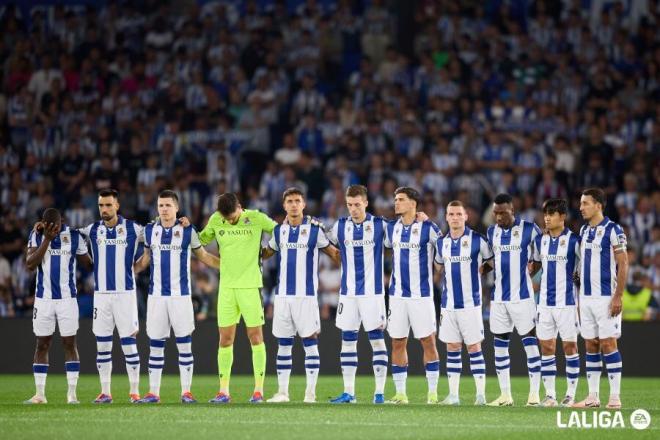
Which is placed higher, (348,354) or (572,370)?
(348,354)

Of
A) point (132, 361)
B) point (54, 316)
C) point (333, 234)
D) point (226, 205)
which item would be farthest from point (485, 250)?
point (54, 316)

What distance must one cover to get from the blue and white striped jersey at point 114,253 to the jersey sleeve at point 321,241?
2.04m

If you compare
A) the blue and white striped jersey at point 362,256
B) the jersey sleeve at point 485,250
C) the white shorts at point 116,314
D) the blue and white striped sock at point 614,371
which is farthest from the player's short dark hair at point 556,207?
the white shorts at point 116,314

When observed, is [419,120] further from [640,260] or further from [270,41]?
[640,260]

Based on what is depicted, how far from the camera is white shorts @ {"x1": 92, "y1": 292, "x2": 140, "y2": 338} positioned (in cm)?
1447

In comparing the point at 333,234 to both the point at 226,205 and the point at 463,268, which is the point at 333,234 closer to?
the point at 226,205

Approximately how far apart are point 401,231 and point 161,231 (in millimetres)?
2734

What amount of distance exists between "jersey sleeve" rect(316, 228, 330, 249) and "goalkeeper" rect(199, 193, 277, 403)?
0.59m

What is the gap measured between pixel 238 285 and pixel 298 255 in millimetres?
761

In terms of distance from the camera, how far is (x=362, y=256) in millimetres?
14453

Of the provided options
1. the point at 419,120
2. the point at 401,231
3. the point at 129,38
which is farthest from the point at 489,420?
the point at 129,38

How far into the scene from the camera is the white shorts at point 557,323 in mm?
13961

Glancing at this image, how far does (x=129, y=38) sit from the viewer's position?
2692 cm

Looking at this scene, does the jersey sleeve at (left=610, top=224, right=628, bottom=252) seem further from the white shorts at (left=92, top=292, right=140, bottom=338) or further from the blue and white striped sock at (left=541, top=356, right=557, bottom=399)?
the white shorts at (left=92, top=292, right=140, bottom=338)
